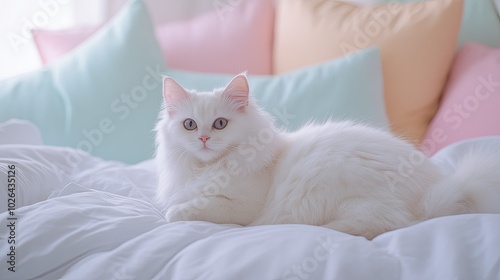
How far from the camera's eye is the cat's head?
4.25ft

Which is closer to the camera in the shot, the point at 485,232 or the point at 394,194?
the point at 485,232

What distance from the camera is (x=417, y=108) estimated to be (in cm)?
201

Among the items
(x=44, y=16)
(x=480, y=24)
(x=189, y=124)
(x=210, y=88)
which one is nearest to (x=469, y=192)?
(x=189, y=124)

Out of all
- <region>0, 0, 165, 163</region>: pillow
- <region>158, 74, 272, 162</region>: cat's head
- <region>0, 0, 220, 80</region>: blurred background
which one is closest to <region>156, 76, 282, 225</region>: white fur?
<region>158, 74, 272, 162</region>: cat's head

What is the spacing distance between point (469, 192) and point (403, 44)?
3.22ft

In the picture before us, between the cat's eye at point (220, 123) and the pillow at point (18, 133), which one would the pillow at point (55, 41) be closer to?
the pillow at point (18, 133)

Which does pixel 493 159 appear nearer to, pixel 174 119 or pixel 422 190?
pixel 422 190

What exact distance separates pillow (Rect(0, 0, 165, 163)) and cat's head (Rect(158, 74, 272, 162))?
0.67m

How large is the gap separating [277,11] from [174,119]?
1.24m

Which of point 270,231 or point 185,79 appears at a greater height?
point 185,79

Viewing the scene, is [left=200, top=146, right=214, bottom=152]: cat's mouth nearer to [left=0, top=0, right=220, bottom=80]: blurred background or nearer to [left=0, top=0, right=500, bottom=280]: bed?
[left=0, top=0, right=500, bottom=280]: bed

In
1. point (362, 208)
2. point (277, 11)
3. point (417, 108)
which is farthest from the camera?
point (277, 11)

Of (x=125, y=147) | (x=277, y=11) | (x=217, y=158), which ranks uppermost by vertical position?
(x=277, y=11)

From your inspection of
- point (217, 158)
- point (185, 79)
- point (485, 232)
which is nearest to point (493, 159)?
point (485, 232)
